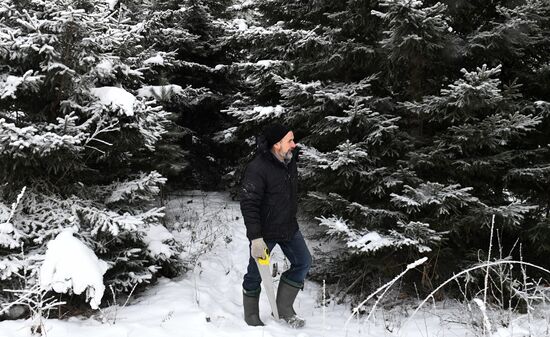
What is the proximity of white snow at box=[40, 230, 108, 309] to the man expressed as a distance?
59.4 inches

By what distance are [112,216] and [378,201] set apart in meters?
3.60

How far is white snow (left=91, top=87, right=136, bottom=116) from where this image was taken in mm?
4922

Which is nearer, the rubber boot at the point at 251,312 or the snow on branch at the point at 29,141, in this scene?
the snow on branch at the point at 29,141

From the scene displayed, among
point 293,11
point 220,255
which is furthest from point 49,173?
point 293,11

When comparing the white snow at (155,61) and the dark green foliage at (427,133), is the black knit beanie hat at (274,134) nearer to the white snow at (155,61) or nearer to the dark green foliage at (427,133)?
the dark green foliage at (427,133)

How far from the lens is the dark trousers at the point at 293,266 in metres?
4.62

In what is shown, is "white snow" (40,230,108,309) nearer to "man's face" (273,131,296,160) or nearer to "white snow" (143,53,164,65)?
"man's face" (273,131,296,160)

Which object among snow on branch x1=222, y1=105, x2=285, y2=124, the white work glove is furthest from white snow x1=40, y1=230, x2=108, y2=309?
snow on branch x1=222, y1=105, x2=285, y2=124

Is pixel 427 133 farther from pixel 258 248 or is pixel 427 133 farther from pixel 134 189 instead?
pixel 134 189

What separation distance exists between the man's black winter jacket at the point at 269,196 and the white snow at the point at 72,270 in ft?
5.05

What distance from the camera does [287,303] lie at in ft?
15.6

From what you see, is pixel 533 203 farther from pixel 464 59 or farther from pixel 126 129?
pixel 126 129

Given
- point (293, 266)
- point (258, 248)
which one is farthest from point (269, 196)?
point (293, 266)

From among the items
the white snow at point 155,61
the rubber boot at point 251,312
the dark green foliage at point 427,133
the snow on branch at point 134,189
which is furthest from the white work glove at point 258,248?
the white snow at point 155,61
